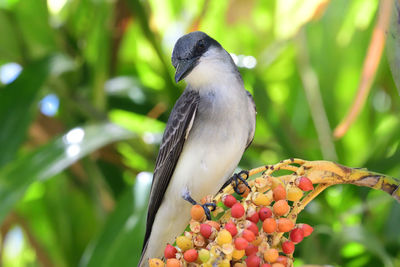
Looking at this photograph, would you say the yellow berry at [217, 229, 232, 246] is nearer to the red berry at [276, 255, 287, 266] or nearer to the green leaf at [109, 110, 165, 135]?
the red berry at [276, 255, 287, 266]

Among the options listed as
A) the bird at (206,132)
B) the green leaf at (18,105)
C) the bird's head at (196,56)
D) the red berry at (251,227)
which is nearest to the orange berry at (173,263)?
A: the red berry at (251,227)

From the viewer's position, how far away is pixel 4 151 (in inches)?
73.7

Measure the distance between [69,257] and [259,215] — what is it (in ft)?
5.06

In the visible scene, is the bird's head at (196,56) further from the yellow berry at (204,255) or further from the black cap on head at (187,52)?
the yellow berry at (204,255)

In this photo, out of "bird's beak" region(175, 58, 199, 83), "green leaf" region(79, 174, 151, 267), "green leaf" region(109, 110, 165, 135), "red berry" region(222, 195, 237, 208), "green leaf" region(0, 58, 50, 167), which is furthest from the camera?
"green leaf" region(109, 110, 165, 135)

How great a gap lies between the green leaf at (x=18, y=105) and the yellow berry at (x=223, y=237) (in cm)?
124

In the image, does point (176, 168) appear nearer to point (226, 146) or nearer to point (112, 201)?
point (226, 146)

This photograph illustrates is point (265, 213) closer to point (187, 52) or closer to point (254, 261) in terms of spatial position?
point (254, 261)

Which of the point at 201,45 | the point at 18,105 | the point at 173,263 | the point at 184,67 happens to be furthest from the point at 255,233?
the point at 18,105

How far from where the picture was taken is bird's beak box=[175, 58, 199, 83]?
1.21 metres

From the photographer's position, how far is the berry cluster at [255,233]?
77cm

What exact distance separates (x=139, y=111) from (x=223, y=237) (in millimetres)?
1615

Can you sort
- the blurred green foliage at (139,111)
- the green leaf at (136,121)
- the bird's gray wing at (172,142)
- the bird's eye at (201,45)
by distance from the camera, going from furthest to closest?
the green leaf at (136,121)
the blurred green foliage at (139,111)
the bird's gray wing at (172,142)
the bird's eye at (201,45)

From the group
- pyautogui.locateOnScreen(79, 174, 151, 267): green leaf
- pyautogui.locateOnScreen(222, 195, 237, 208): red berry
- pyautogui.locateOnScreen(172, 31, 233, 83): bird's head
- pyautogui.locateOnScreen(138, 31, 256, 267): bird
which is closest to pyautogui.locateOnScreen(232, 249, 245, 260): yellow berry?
pyautogui.locateOnScreen(222, 195, 237, 208): red berry
